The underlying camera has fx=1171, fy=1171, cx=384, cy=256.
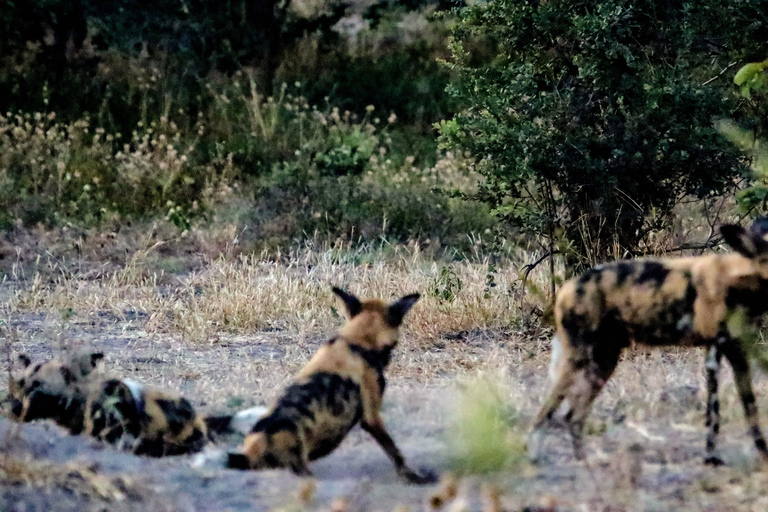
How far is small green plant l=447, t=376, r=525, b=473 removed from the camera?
3824mm

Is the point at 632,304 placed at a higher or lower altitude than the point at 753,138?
lower

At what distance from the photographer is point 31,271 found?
31.1 ft

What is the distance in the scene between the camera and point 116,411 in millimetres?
4910

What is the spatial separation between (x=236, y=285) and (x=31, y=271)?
222cm

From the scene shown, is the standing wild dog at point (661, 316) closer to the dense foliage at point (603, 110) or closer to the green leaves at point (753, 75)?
the green leaves at point (753, 75)

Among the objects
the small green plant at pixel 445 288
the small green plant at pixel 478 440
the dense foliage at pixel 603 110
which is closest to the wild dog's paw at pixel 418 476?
the small green plant at pixel 478 440

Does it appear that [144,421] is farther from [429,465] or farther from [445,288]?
[445,288]

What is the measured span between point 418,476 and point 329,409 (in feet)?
1.35

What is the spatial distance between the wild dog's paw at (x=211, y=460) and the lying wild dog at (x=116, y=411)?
1.91 ft

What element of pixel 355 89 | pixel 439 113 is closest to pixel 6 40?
pixel 355 89

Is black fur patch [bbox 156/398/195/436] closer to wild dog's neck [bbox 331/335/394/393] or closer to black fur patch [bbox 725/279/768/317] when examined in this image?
wild dog's neck [bbox 331/335/394/393]

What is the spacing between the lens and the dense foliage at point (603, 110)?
6.85 m

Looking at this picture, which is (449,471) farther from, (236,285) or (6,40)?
(6,40)

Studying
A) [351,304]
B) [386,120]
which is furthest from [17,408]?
[386,120]
